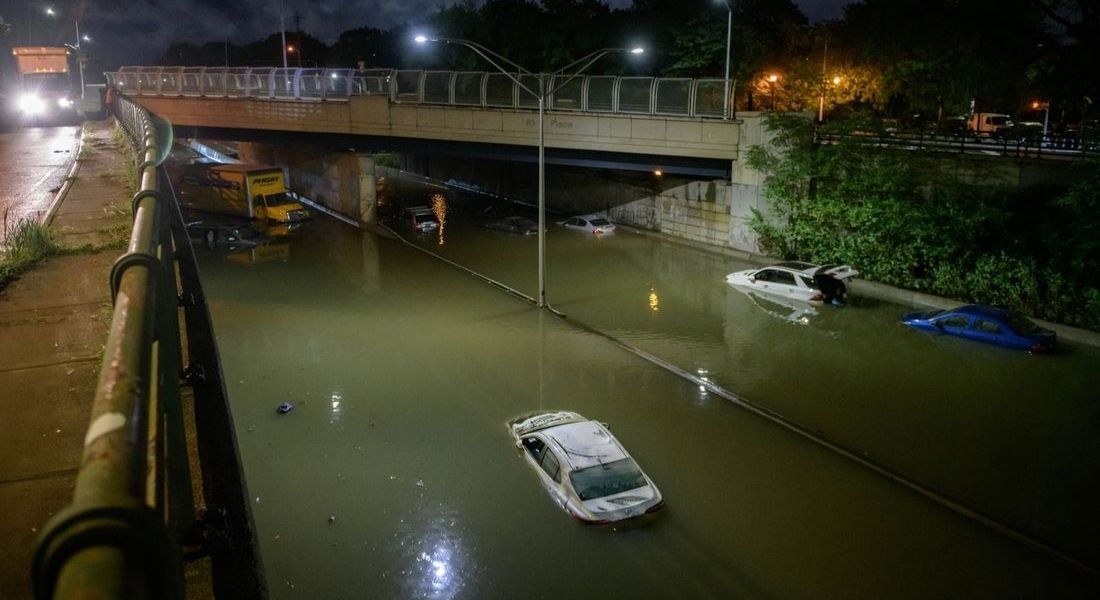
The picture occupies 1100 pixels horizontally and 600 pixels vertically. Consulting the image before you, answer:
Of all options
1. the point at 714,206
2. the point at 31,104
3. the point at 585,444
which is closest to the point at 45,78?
the point at 31,104

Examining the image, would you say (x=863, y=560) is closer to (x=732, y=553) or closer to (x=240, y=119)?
(x=732, y=553)

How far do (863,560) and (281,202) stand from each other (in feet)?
124

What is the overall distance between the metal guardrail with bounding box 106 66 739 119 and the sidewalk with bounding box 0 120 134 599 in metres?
25.5

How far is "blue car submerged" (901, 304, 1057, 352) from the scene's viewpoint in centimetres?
2062

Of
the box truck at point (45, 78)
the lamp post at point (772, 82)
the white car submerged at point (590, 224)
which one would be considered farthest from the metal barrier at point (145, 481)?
the box truck at point (45, 78)

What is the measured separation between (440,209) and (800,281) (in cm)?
2768

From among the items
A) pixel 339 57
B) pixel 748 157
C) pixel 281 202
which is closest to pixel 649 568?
pixel 748 157

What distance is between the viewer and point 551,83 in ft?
115

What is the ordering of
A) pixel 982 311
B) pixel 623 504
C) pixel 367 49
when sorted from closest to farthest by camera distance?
pixel 623 504 → pixel 982 311 → pixel 367 49

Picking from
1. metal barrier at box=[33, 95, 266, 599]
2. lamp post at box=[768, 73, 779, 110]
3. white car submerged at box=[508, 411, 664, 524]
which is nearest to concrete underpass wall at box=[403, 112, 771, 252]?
lamp post at box=[768, 73, 779, 110]

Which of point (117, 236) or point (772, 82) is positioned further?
point (772, 82)

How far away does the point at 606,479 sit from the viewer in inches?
518

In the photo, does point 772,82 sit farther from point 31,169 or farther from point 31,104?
point 31,104

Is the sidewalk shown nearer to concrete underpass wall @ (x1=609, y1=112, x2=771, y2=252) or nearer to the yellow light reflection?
concrete underpass wall @ (x1=609, y1=112, x2=771, y2=252)
